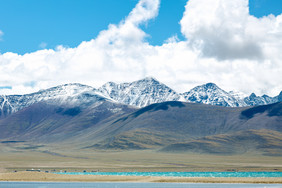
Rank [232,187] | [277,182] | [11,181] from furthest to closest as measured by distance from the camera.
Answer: [11,181]
[277,182]
[232,187]

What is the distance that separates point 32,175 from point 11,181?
690cm

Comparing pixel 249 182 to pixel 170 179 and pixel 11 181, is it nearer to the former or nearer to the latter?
pixel 170 179

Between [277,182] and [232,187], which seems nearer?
[232,187]

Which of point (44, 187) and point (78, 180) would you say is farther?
point (78, 180)

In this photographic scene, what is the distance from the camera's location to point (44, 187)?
317 ft

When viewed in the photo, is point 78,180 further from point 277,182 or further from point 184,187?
point 277,182

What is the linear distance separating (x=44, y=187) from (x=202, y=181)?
39566 mm

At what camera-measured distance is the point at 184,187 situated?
9600cm

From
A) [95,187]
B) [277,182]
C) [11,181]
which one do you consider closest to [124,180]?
[95,187]

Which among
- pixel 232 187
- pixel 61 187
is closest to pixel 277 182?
pixel 232 187

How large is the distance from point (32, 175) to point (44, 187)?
23.5 meters

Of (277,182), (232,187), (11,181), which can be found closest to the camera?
(232,187)

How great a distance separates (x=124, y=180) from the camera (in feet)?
382

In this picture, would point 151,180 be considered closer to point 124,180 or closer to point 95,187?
point 124,180
